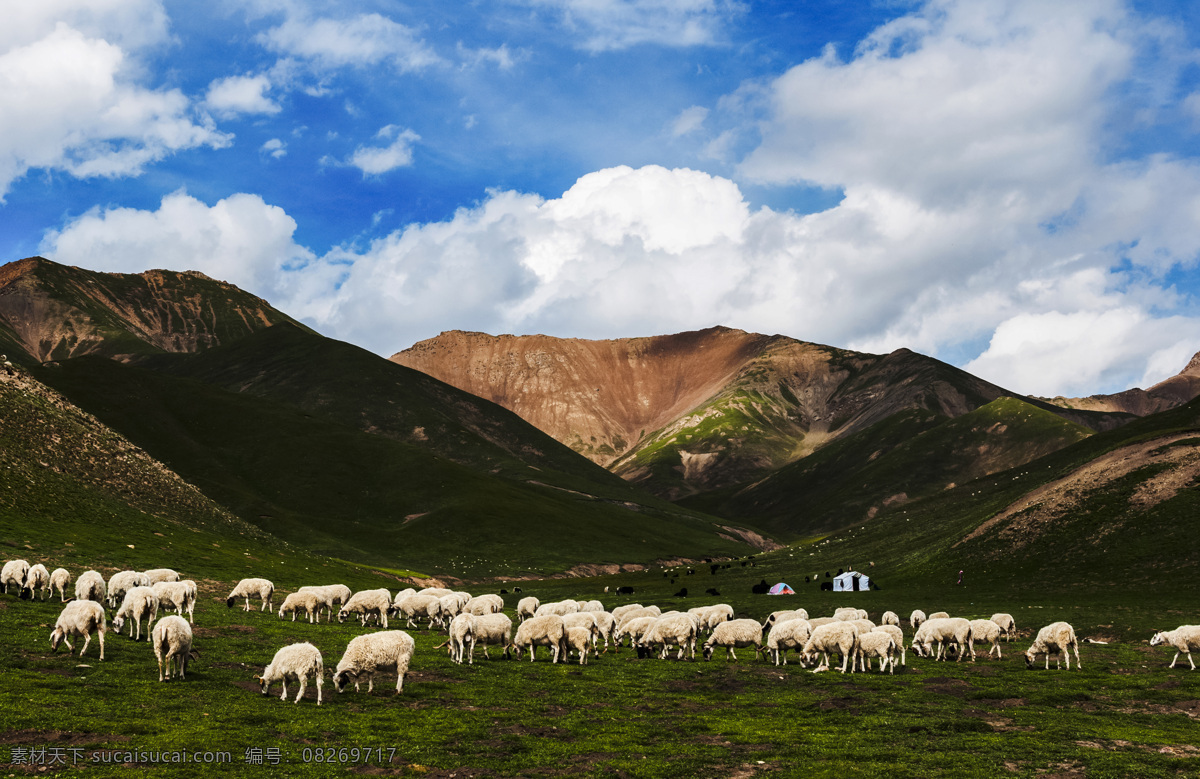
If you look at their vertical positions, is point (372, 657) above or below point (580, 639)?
above

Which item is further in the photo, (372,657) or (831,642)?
(831,642)

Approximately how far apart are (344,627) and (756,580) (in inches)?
2291

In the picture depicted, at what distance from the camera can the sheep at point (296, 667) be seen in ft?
74.1

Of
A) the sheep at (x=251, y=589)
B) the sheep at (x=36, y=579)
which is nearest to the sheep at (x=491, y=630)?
the sheep at (x=251, y=589)

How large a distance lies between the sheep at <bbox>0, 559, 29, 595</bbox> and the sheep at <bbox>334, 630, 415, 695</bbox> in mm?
21297

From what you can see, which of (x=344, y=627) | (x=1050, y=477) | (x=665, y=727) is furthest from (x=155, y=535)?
(x=1050, y=477)

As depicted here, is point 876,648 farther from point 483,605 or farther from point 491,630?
point 483,605

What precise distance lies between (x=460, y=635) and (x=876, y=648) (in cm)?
1768

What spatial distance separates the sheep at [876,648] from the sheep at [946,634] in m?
4.02

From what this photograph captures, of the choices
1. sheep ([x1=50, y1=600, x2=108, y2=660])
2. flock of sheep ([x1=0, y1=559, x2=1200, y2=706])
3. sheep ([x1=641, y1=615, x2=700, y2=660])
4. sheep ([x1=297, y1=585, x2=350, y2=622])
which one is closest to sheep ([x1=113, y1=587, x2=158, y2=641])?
flock of sheep ([x1=0, y1=559, x2=1200, y2=706])

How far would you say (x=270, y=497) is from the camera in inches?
5340

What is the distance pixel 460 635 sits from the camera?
31.7 meters

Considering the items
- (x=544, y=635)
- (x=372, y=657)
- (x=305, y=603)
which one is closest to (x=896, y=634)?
(x=544, y=635)

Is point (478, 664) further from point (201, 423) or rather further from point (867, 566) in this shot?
point (201, 423)
